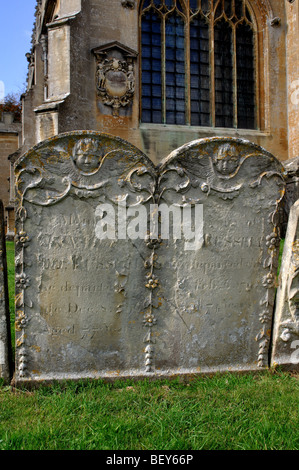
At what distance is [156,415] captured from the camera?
274cm

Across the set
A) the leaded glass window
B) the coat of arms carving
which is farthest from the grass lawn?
the leaded glass window

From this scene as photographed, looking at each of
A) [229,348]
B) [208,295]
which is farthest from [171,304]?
[229,348]

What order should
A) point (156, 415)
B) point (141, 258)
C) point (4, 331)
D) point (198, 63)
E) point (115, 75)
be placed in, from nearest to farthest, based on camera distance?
point (156, 415) → point (4, 331) → point (141, 258) → point (115, 75) → point (198, 63)

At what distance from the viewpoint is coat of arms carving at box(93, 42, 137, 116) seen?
1194 cm

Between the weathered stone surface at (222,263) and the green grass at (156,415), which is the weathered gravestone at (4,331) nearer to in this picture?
the green grass at (156,415)

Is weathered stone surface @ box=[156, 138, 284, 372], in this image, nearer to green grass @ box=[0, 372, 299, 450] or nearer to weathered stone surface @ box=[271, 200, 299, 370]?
weathered stone surface @ box=[271, 200, 299, 370]

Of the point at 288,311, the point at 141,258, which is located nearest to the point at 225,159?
the point at 141,258

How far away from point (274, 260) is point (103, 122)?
9.40 metres

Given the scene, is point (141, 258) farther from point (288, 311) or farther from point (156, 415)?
point (288, 311)

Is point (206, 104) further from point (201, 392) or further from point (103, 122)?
point (201, 392)

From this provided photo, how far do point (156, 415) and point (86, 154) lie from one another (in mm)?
2019

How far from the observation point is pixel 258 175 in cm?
371

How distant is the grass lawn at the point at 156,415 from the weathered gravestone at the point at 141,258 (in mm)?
219

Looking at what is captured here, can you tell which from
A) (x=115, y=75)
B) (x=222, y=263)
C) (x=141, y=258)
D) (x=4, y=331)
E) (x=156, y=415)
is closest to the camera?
(x=156, y=415)
